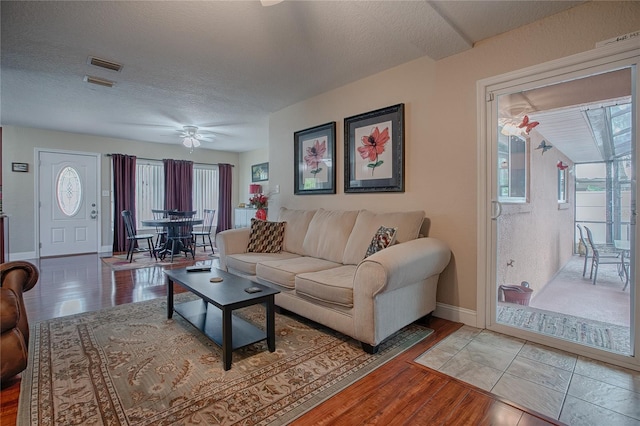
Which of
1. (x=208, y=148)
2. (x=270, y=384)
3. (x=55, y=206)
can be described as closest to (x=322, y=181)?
(x=270, y=384)

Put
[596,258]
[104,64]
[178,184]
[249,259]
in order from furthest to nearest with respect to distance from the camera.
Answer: [178,184] < [249,259] < [104,64] < [596,258]

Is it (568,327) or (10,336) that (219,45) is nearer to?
(10,336)

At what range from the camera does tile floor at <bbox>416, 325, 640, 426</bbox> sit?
4.99ft

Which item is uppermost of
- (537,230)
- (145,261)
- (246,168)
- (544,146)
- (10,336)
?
(246,168)

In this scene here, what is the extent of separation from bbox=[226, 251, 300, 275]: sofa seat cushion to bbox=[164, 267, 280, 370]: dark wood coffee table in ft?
1.49

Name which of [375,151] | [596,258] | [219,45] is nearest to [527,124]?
[596,258]

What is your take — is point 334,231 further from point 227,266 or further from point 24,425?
point 24,425

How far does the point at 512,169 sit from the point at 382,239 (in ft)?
4.69

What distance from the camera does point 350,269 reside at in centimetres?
267

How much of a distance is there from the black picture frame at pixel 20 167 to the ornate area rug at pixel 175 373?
15.1 feet

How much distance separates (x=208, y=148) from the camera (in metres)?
7.65

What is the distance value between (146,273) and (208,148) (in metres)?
4.03

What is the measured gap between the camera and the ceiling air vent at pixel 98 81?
10.9 feet

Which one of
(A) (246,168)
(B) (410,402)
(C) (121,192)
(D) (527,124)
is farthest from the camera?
(A) (246,168)
